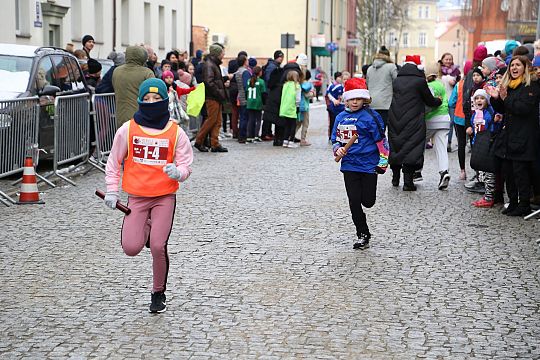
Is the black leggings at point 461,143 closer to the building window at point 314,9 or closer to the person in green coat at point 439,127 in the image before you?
the person in green coat at point 439,127

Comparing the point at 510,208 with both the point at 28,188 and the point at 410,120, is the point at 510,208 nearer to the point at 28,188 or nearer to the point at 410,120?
the point at 410,120

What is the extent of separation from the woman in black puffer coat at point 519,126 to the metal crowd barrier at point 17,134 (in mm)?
5485

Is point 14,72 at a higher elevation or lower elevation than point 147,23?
lower

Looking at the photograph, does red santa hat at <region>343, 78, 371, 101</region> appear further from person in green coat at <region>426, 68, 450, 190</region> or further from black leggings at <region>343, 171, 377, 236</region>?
person in green coat at <region>426, 68, 450, 190</region>

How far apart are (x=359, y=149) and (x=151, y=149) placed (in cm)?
313

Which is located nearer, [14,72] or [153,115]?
[153,115]

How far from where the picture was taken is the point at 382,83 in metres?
16.8

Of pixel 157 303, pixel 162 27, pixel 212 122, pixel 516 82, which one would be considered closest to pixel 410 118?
pixel 516 82

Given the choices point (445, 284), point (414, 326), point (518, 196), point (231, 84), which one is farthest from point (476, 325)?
point (231, 84)

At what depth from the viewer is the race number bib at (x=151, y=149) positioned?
688 cm

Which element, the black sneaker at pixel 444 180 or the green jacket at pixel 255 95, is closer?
the black sneaker at pixel 444 180

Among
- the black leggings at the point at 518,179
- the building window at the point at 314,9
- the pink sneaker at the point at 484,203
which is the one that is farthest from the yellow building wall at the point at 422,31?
the black leggings at the point at 518,179

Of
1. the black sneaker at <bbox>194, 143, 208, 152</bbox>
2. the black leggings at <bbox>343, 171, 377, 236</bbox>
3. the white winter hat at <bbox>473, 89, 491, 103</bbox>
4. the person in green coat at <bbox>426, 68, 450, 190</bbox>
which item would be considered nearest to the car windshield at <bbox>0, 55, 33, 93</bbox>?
the black sneaker at <bbox>194, 143, 208, 152</bbox>

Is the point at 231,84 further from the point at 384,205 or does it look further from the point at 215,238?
the point at 215,238
